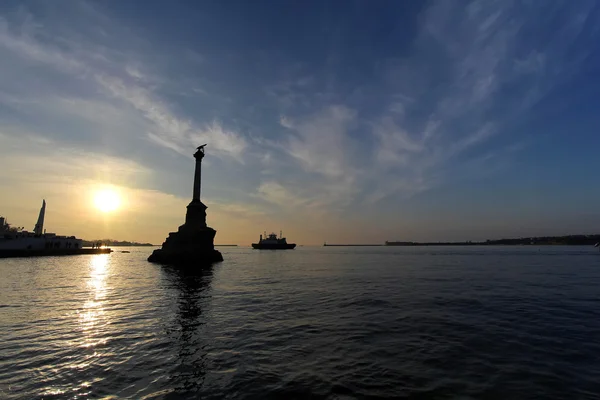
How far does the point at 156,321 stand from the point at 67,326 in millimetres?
3862

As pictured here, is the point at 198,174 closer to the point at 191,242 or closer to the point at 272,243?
the point at 191,242

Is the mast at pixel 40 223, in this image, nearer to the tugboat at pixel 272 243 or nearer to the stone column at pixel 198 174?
the stone column at pixel 198 174

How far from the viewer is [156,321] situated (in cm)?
1510

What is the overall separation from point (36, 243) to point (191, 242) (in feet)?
168

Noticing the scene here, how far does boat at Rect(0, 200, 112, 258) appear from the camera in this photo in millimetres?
70312

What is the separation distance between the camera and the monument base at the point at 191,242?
2286 inches

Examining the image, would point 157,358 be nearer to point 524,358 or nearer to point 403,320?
point 403,320

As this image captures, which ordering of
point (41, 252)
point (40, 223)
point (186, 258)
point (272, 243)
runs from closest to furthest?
1. point (186, 258)
2. point (41, 252)
3. point (40, 223)
4. point (272, 243)

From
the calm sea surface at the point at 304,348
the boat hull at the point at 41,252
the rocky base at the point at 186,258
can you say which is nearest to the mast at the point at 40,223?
the boat hull at the point at 41,252

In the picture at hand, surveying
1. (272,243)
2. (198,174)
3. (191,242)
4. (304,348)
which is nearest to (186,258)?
(191,242)

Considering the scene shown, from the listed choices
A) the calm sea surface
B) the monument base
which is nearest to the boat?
the monument base

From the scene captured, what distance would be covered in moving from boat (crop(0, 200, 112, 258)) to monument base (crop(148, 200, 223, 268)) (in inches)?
1602

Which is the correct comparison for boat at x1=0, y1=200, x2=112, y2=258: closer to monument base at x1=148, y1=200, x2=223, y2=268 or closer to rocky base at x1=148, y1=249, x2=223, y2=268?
rocky base at x1=148, y1=249, x2=223, y2=268

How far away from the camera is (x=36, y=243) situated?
7738 cm
